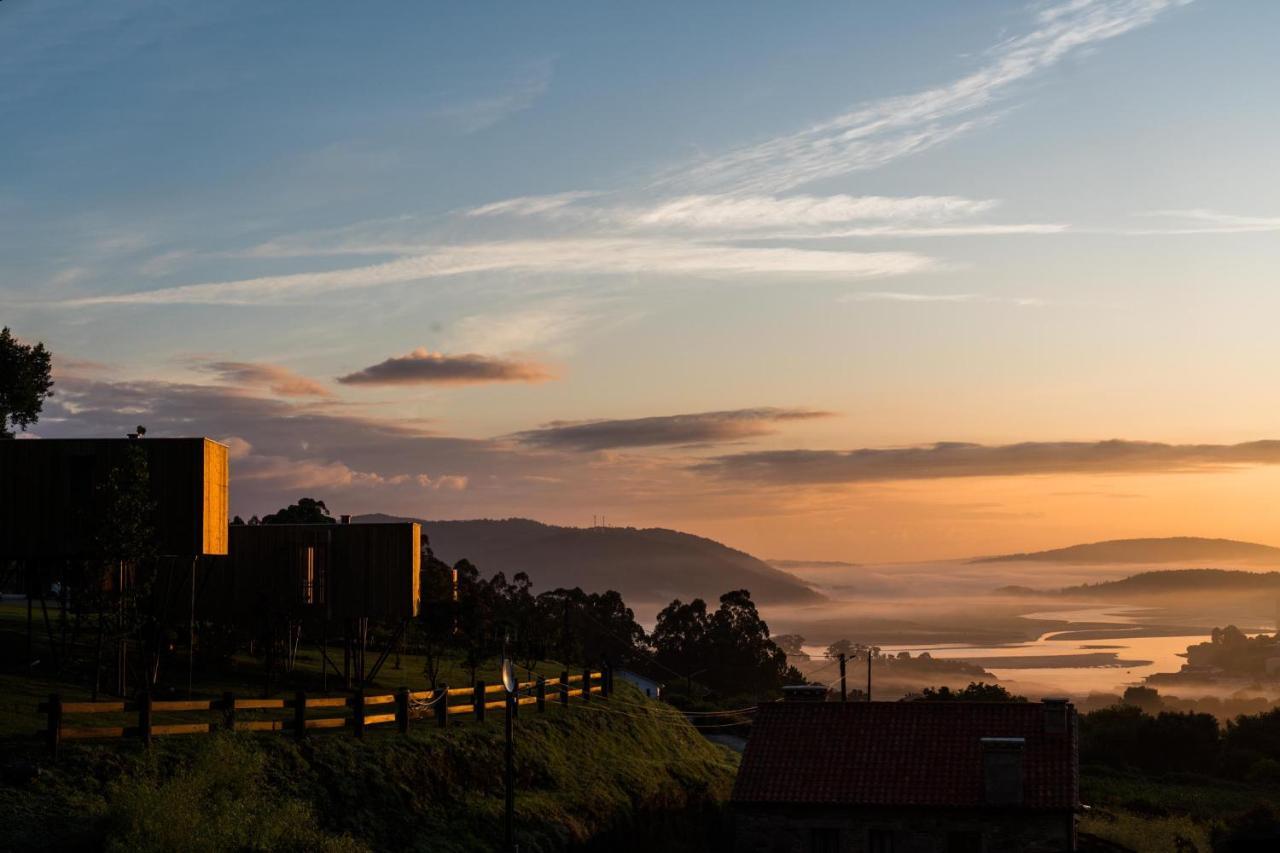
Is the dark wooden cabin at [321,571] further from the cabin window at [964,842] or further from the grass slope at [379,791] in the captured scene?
the cabin window at [964,842]

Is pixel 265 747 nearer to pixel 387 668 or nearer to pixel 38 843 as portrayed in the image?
pixel 38 843

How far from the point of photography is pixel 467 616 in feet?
201

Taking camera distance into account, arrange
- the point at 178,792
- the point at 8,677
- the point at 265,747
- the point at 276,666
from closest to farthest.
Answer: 1. the point at 178,792
2. the point at 265,747
3. the point at 8,677
4. the point at 276,666

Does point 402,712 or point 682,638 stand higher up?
point 402,712

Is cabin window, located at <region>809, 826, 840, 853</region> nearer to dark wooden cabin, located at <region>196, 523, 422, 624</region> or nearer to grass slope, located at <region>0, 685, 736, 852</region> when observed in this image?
grass slope, located at <region>0, 685, 736, 852</region>

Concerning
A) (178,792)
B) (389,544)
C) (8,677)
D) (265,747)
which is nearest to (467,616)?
(389,544)

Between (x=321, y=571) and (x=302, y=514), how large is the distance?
1507 inches

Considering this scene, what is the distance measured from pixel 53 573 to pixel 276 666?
10.8 m

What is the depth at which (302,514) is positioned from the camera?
308 feet

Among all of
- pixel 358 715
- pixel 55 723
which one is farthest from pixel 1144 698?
pixel 55 723

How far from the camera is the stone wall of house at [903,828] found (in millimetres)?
41844

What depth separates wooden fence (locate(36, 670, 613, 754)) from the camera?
3000 centimetres

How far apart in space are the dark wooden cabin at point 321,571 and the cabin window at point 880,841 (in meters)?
21.9

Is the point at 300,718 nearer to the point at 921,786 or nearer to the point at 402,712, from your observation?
the point at 402,712
